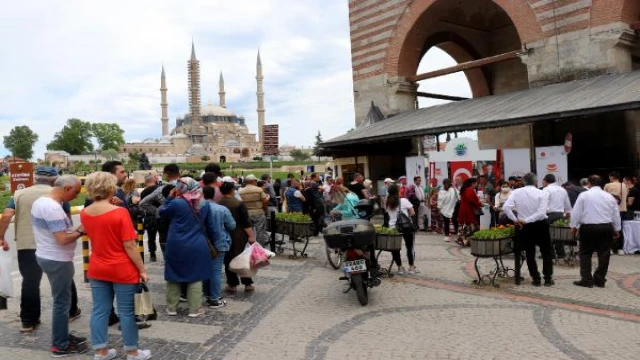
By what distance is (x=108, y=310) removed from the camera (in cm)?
464

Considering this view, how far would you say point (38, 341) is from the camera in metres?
5.41

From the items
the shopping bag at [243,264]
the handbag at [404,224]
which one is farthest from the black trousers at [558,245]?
the shopping bag at [243,264]

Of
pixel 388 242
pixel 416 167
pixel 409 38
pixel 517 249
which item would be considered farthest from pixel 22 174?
pixel 517 249

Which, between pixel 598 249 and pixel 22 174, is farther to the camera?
pixel 22 174

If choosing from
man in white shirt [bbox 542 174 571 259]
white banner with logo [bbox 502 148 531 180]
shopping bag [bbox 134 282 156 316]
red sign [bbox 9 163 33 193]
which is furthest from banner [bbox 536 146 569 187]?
red sign [bbox 9 163 33 193]

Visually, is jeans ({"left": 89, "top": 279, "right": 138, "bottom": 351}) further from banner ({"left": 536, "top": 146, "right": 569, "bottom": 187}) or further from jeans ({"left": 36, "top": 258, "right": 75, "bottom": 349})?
banner ({"left": 536, "top": 146, "right": 569, "bottom": 187})

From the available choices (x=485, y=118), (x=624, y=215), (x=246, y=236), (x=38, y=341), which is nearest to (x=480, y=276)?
(x=246, y=236)

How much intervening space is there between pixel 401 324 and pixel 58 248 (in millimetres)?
3619

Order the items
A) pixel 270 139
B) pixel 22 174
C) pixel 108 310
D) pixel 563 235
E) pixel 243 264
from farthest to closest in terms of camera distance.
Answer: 1. pixel 22 174
2. pixel 270 139
3. pixel 563 235
4. pixel 243 264
5. pixel 108 310

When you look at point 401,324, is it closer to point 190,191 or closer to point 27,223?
point 190,191

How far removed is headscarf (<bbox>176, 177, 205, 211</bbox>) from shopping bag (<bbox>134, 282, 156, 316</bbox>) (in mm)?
1255

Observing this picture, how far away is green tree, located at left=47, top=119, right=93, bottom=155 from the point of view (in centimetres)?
11662

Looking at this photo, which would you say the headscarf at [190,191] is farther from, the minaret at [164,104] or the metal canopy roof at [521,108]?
the minaret at [164,104]

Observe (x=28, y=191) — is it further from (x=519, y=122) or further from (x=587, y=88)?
(x=587, y=88)
